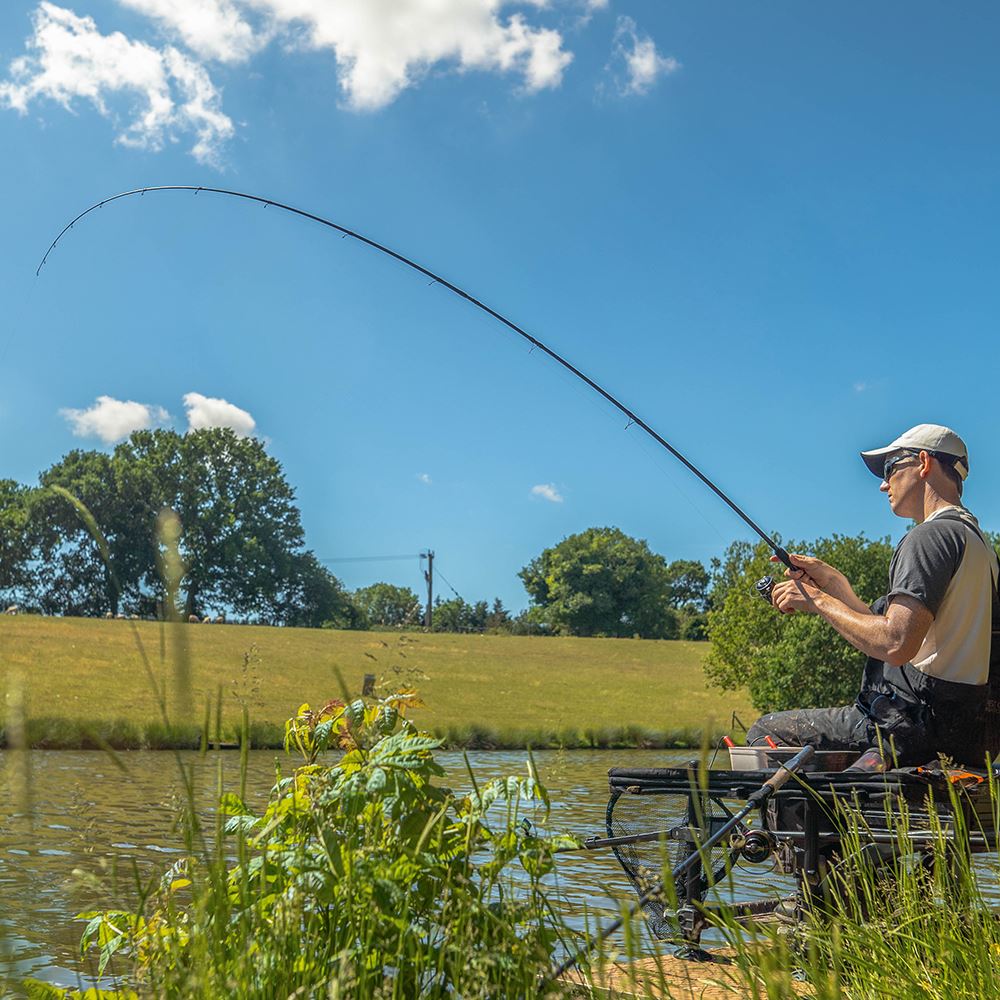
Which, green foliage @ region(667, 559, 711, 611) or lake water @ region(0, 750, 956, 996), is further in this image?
green foliage @ region(667, 559, 711, 611)

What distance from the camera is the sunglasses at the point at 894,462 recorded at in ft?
15.5

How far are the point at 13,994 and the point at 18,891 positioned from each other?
6107 mm

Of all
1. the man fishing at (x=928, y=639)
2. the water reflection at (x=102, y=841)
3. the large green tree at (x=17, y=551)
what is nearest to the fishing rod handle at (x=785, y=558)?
the man fishing at (x=928, y=639)

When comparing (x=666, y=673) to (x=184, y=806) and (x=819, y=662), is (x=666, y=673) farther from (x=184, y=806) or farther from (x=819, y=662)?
(x=184, y=806)

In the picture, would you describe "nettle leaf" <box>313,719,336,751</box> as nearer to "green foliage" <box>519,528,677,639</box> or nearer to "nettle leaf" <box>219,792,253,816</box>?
"nettle leaf" <box>219,792,253,816</box>

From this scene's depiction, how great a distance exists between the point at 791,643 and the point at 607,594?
65.9 m

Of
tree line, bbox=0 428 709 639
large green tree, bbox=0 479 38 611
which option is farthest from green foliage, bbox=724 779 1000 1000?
large green tree, bbox=0 479 38 611

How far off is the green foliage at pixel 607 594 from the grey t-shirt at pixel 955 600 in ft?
299

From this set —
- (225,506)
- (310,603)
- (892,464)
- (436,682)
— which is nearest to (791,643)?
(436,682)

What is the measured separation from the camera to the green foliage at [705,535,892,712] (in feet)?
102

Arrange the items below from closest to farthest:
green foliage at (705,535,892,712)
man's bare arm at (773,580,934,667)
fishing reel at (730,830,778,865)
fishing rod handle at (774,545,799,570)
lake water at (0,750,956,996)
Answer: lake water at (0,750,956,996), fishing reel at (730,830,778,865), man's bare arm at (773,580,934,667), fishing rod handle at (774,545,799,570), green foliage at (705,535,892,712)

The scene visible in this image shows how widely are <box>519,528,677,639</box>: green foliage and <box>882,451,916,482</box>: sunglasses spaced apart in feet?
297

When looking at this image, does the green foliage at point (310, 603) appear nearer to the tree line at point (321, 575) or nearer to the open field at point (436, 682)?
the tree line at point (321, 575)

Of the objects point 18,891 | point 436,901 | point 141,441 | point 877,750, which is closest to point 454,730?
point 18,891
